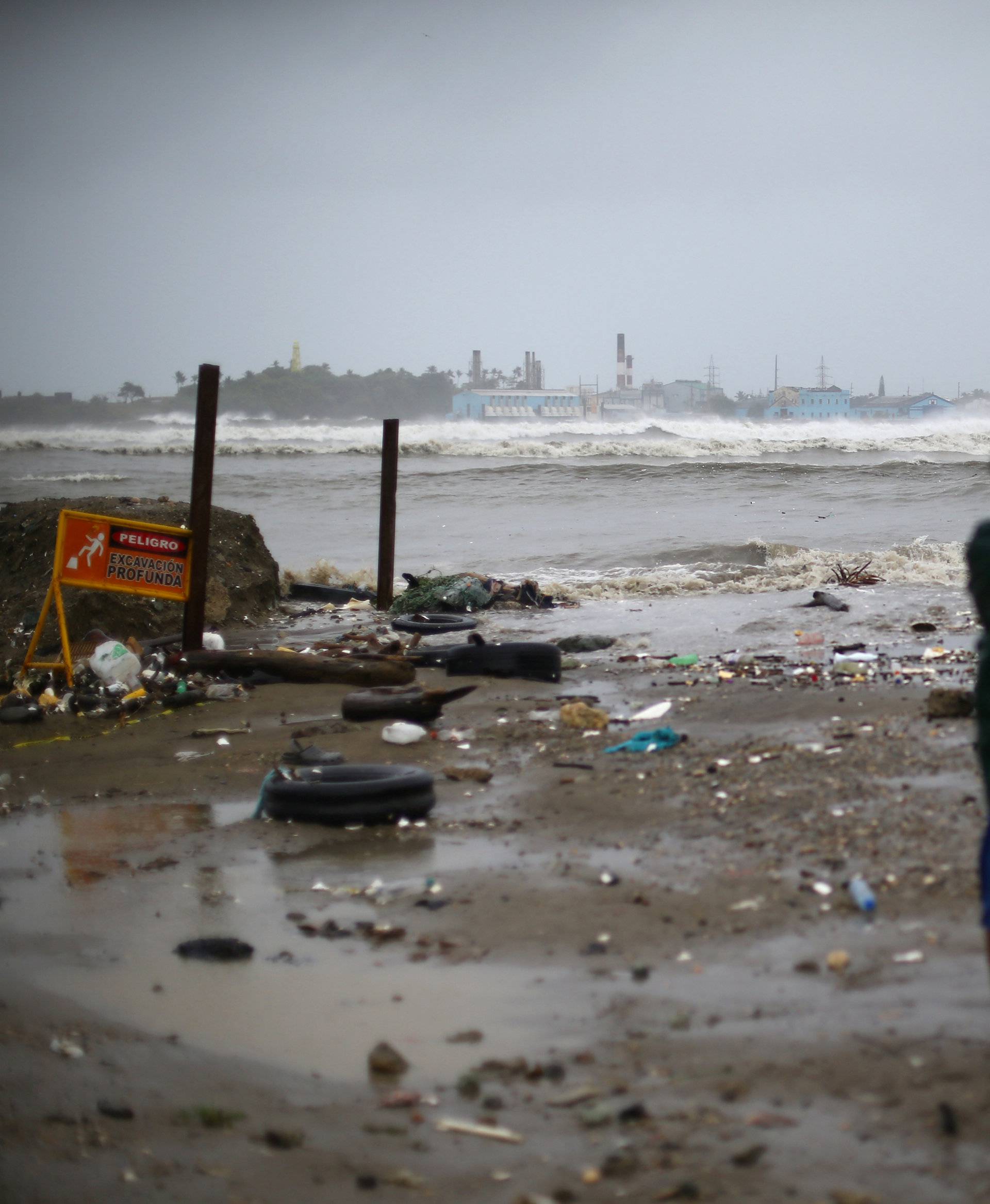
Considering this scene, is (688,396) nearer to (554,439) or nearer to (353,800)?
(554,439)

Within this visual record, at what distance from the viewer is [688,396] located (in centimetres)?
13562

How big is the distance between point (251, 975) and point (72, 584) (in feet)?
19.4

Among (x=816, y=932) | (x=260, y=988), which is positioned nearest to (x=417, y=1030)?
(x=260, y=988)

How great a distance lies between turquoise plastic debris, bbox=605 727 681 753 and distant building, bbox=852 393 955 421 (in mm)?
84322

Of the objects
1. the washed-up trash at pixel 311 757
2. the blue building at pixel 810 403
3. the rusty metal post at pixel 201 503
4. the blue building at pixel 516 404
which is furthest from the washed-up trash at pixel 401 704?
the blue building at pixel 810 403

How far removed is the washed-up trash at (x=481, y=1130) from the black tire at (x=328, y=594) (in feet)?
38.3

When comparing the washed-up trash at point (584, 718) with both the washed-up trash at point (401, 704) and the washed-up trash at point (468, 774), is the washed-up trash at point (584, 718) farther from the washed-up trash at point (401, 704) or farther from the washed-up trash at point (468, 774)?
the washed-up trash at point (468, 774)

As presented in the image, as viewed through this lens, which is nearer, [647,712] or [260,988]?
[260,988]

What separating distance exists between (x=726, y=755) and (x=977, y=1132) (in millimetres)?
3477

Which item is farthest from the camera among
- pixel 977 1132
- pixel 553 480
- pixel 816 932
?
pixel 553 480

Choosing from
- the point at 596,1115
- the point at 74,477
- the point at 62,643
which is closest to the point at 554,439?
the point at 74,477

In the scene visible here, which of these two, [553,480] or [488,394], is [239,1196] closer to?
[553,480]

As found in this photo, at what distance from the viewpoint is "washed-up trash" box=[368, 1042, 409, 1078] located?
3.12 meters

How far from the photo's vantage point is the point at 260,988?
3742 millimetres
